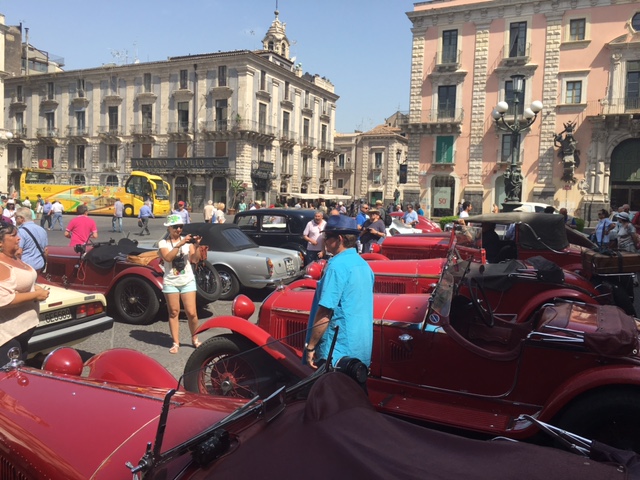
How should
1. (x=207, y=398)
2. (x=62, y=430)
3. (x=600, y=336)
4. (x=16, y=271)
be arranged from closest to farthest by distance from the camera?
(x=62, y=430), (x=207, y=398), (x=600, y=336), (x=16, y=271)

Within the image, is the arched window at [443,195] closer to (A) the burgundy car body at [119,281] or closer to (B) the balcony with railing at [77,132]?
(A) the burgundy car body at [119,281]

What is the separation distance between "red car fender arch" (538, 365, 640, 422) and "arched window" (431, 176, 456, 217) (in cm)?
3250

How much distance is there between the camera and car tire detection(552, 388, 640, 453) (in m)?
3.05

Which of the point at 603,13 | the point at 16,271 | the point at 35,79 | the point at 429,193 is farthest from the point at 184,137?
the point at 16,271

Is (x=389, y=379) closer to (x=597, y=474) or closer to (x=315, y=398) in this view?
(x=315, y=398)

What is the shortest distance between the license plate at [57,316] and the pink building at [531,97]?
29325 mm

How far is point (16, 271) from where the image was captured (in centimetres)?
414

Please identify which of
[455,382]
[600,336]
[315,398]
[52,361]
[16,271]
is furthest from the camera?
[16,271]

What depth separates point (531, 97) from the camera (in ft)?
105

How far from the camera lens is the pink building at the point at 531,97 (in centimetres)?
3028

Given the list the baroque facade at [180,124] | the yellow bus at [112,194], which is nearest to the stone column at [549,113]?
the baroque facade at [180,124]

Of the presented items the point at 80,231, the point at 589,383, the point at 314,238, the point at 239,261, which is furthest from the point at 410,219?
the point at 589,383

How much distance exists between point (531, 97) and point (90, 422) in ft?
114

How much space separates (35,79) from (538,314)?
60.4 meters
